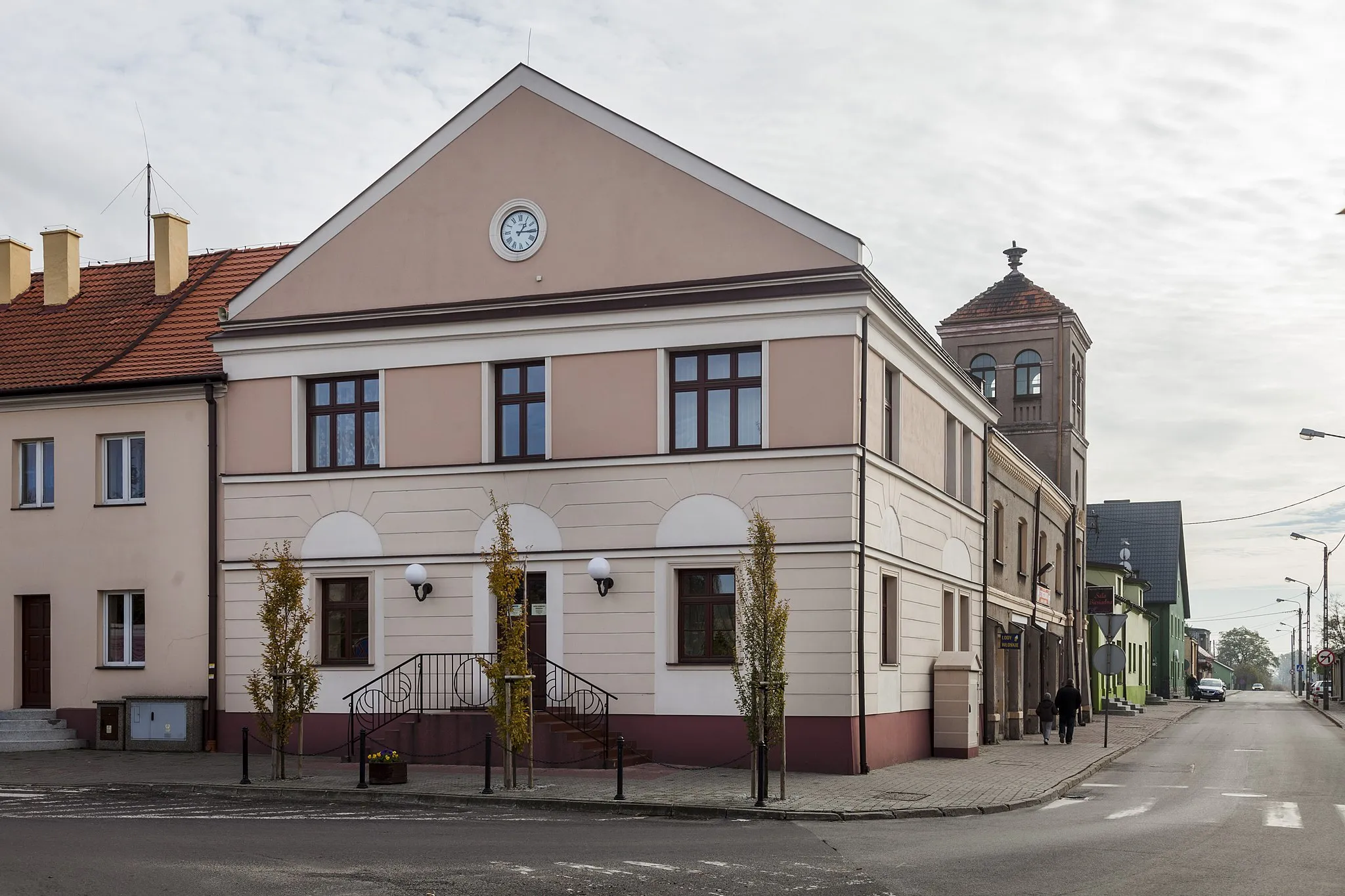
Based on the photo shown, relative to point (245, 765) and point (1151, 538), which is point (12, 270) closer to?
point (245, 765)

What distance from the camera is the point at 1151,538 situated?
9856 centimetres

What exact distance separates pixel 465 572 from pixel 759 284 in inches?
273

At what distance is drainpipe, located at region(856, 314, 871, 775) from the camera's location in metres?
23.2

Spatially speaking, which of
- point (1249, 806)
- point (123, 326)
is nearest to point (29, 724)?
point (123, 326)

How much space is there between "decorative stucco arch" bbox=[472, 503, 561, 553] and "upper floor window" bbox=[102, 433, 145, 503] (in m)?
7.42

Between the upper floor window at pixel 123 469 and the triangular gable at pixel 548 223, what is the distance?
3409 mm

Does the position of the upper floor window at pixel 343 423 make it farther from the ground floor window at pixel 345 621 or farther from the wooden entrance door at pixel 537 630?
the wooden entrance door at pixel 537 630

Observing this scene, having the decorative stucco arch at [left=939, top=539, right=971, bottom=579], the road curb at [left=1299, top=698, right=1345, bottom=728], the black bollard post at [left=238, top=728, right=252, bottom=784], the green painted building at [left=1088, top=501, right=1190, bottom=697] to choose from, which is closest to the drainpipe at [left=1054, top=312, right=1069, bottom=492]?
the road curb at [left=1299, top=698, right=1345, bottom=728]

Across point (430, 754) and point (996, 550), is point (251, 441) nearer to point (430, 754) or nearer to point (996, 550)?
point (430, 754)

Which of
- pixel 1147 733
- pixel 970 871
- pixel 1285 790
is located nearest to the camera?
pixel 970 871

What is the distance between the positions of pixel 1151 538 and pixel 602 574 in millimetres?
81657

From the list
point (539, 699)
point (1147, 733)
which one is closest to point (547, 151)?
point (539, 699)

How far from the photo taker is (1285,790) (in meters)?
22.6

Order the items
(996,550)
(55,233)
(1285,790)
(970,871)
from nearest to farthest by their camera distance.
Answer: (970,871) < (1285,790) < (55,233) < (996,550)
